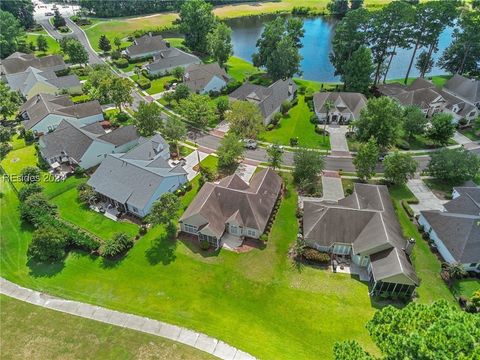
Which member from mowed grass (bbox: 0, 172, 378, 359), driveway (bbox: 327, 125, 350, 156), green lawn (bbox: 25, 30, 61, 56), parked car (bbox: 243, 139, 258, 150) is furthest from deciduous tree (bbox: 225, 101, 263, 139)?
green lawn (bbox: 25, 30, 61, 56)

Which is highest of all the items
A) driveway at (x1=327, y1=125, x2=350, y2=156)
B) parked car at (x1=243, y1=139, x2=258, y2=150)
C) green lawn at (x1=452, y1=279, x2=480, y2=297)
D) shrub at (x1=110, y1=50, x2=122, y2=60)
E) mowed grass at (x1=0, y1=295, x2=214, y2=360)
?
shrub at (x1=110, y1=50, x2=122, y2=60)

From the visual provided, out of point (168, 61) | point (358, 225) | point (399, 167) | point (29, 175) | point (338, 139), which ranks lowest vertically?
point (29, 175)

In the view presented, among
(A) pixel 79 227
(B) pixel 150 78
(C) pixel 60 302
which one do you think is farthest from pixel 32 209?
(B) pixel 150 78

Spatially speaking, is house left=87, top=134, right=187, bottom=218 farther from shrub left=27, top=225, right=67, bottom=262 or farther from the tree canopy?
the tree canopy

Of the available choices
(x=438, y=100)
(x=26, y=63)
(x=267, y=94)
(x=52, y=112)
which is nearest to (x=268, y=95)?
(x=267, y=94)

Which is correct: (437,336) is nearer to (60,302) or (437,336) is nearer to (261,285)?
(261,285)

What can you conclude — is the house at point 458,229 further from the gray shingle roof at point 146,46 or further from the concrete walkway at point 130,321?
the gray shingle roof at point 146,46

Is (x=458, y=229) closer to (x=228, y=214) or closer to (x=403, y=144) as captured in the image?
(x=403, y=144)
